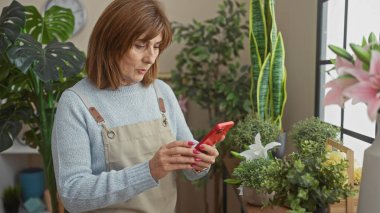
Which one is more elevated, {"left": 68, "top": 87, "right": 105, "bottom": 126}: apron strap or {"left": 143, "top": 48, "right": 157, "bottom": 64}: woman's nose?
{"left": 143, "top": 48, "right": 157, "bottom": 64}: woman's nose

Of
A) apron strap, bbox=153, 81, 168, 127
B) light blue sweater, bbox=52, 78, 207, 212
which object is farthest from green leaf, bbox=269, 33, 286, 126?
light blue sweater, bbox=52, 78, 207, 212

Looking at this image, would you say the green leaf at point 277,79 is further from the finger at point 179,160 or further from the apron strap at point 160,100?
the finger at point 179,160

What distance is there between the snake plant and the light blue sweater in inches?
30.0

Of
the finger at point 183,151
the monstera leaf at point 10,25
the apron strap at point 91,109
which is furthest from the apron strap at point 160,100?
the monstera leaf at point 10,25

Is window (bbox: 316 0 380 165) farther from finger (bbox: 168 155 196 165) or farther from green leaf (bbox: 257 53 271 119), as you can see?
finger (bbox: 168 155 196 165)

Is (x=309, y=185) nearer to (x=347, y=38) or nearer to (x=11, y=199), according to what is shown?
(x=347, y=38)

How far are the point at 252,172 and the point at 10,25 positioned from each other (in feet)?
4.91

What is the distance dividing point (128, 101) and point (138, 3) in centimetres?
33

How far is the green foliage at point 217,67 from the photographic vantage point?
93.8 inches

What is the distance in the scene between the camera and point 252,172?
1.06 m

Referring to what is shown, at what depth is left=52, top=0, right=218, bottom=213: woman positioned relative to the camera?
985 millimetres

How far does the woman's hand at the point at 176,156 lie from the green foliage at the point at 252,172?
21cm

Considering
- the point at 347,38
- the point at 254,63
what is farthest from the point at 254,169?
the point at 347,38

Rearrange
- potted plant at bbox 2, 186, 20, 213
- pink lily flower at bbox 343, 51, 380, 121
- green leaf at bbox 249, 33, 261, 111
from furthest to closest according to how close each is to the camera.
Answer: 1. potted plant at bbox 2, 186, 20, 213
2. green leaf at bbox 249, 33, 261, 111
3. pink lily flower at bbox 343, 51, 380, 121
